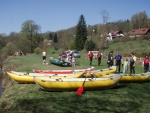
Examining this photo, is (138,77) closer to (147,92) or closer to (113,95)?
(147,92)

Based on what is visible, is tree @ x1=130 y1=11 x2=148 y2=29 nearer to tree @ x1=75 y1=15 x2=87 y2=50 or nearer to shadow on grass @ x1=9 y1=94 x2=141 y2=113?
tree @ x1=75 y1=15 x2=87 y2=50

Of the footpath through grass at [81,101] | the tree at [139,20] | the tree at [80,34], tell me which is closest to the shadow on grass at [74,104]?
the footpath through grass at [81,101]

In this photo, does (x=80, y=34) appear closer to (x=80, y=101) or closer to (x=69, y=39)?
(x=69, y=39)

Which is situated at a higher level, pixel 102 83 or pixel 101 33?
pixel 101 33

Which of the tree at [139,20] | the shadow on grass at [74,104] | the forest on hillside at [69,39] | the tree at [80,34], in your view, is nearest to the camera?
the shadow on grass at [74,104]

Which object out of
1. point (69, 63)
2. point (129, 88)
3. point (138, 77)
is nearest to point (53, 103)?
point (129, 88)

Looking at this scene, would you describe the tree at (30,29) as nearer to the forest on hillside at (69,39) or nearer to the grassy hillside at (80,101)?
the forest on hillside at (69,39)

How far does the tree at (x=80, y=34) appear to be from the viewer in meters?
76.7

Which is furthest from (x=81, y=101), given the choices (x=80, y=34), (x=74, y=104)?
(x=80, y=34)

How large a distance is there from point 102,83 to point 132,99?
2.13 m

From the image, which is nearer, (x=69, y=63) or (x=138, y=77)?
(x=138, y=77)

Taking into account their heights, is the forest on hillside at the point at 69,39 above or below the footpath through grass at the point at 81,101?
above

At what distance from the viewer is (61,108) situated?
1050cm

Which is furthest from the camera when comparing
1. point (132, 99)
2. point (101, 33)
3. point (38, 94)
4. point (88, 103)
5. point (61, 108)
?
point (101, 33)
